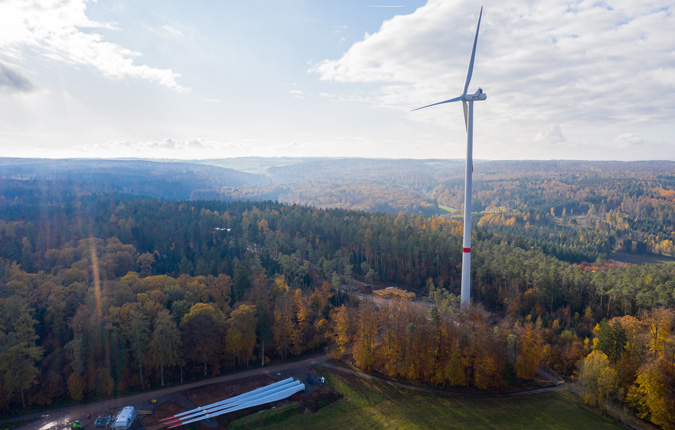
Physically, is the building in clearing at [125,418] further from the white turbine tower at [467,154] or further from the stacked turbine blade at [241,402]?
the white turbine tower at [467,154]

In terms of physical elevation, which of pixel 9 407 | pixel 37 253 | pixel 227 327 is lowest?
pixel 9 407

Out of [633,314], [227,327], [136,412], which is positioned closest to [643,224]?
[633,314]

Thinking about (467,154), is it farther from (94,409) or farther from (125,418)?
(94,409)

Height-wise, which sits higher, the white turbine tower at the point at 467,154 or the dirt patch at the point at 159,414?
the white turbine tower at the point at 467,154

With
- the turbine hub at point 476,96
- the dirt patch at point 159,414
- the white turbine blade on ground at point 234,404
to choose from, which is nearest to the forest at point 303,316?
the dirt patch at point 159,414

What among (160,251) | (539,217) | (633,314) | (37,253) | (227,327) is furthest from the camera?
(539,217)

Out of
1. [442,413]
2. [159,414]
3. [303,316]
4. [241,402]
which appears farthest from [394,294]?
[159,414]

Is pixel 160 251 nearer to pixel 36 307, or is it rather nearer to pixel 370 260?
pixel 36 307
